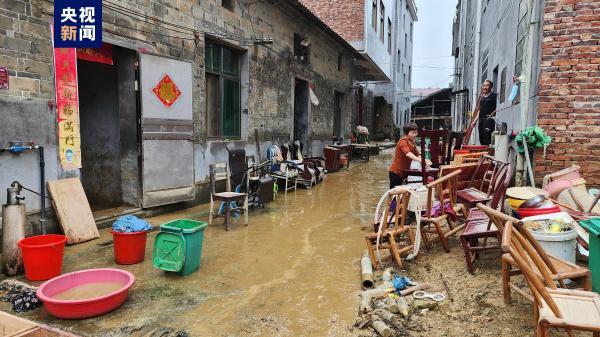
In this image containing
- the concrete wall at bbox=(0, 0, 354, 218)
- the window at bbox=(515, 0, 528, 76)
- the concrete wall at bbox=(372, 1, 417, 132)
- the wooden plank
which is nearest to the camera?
the concrete wall at bbox=(0, 0, 354, 218)

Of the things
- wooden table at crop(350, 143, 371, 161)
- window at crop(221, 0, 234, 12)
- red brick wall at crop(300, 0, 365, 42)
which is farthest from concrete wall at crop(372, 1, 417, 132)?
window at crop(221, 0, 234, 12)

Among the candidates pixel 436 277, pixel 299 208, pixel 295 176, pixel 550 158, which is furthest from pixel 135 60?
pixel 550 158

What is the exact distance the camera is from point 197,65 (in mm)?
7582

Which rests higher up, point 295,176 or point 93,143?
point 93,143

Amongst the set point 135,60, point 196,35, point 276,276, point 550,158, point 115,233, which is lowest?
point 276,276

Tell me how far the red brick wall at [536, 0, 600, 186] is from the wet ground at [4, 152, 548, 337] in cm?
228

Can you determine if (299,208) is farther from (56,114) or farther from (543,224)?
(543,224)

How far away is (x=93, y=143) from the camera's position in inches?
279

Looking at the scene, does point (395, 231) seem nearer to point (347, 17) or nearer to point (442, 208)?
point (442, 208)

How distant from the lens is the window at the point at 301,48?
12148 mm

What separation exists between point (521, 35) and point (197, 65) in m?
5.61

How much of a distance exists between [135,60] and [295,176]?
15.2ft

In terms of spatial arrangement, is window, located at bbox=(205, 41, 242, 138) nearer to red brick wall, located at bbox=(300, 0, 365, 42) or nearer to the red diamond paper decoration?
the red diamond paper decoration

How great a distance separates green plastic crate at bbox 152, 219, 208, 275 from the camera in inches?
159
